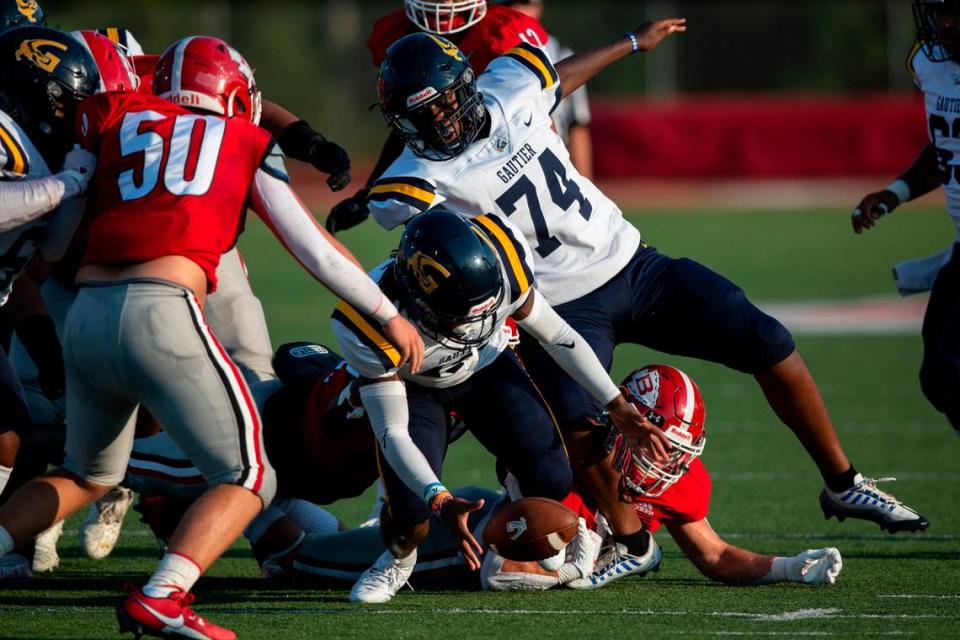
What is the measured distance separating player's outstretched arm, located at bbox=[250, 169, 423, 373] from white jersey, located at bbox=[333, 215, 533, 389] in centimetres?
20

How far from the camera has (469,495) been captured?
4.75 m

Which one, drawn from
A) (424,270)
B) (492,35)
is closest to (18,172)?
(424,270)

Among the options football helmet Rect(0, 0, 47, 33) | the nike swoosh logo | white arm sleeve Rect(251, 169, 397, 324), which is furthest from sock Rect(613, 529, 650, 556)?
football helmet Rect(0, 0, 47, 33)

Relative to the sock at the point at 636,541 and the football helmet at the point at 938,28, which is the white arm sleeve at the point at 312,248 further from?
the football helmet at the point at 938,28

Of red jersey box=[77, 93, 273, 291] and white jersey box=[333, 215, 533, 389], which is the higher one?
red jersey box=[77, 93, 273, 291]

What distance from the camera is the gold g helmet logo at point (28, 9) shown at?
5.60 m

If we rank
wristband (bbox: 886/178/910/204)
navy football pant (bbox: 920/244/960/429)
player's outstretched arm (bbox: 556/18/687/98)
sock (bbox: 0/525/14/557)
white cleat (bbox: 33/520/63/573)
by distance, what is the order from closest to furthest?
sock (bbox: 0/525/14/557)
white cleat (bbox: 33/520/63/573)
navy football pant (bbox: 920/244/960/429)
player's outstretched arm (bbox: 556/18/687/98)
wristband (bbox: 886/178/910/204)

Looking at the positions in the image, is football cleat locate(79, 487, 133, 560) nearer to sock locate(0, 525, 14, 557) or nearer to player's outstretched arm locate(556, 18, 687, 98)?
sock locate(0, 525, 14, 557)

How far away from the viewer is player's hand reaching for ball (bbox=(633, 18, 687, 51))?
5598mm

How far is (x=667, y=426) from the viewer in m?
4.45

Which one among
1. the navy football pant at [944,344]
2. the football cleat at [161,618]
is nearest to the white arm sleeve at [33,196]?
the football cleat at [161,618]

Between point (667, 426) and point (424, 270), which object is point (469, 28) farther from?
point (667, 426)

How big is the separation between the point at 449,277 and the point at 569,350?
1.60 ft

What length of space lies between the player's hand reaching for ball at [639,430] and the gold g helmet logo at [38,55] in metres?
1.96
